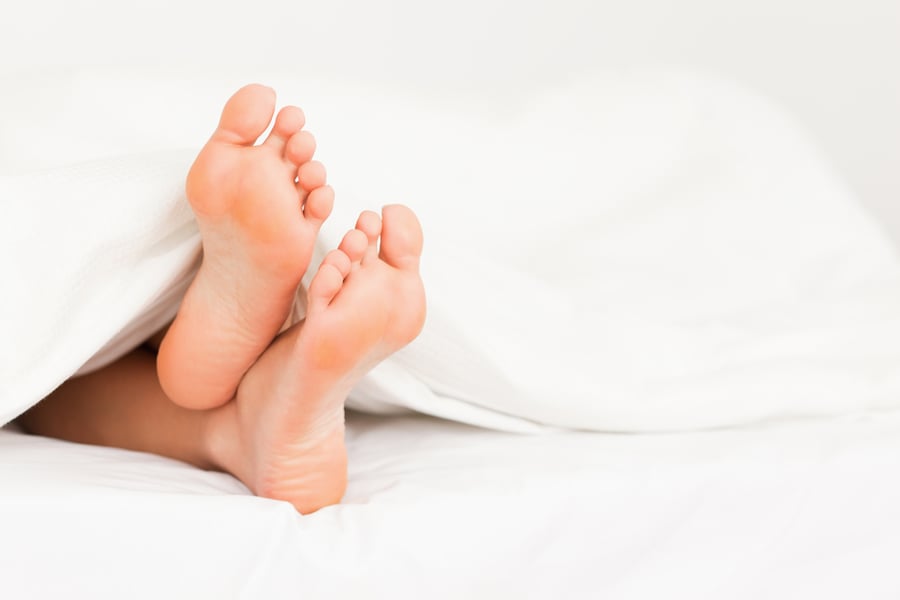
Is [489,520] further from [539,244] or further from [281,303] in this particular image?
[539,244]

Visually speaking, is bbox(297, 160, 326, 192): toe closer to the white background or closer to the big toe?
the big toe

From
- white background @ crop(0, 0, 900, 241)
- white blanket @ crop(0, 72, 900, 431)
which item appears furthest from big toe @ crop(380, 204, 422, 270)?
white background @ crop(0, 0, 900, 241)

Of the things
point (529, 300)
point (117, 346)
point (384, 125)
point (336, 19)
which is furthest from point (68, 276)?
point (336, 19)

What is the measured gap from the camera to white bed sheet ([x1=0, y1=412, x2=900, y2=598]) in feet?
2.68

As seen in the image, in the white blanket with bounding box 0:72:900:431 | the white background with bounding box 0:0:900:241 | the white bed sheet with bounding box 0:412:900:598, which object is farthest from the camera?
the white background with bounding box 0:0:900:241

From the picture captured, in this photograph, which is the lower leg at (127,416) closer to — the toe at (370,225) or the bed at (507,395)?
the bed at (507,395)

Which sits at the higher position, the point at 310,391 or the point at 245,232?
the point at 245,232

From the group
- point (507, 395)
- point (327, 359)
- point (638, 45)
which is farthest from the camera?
point (638, 45)

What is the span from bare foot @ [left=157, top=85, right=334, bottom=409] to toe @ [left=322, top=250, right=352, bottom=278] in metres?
0.02

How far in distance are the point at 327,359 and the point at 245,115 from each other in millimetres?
204

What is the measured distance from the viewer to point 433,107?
5.07ft

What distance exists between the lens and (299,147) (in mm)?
884

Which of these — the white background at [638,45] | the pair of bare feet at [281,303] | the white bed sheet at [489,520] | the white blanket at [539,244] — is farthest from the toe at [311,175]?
the white background at [638,45]

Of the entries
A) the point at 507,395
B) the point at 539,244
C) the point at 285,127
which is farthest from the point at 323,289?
the point at 539,244
